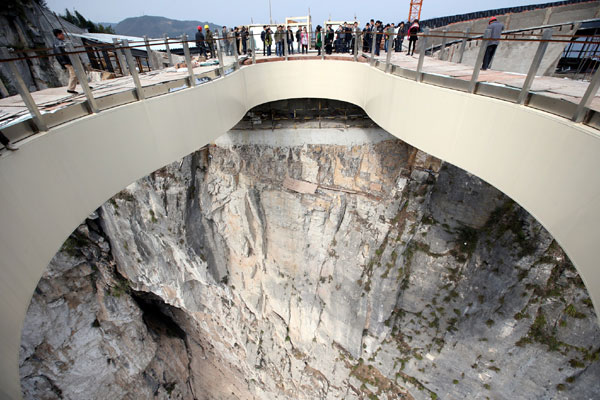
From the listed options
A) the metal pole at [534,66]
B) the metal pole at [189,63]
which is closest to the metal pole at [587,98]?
the metal pole at [534,66]

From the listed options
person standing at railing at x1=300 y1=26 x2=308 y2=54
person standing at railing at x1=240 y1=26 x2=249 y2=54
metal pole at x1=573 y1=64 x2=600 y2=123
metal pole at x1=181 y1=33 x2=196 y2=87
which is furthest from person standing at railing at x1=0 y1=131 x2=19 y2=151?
person standing at railing at x1=300 y1=26 x2=308 y2=54

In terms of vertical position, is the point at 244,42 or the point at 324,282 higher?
the point at 244,42

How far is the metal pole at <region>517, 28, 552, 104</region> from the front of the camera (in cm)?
306

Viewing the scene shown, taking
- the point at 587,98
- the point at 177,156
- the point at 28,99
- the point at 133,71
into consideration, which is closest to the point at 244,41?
the point at 177,156

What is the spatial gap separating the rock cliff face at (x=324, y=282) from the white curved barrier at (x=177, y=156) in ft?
21.1

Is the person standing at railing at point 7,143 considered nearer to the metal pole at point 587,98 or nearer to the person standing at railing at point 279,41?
the metal pole at point 587,98

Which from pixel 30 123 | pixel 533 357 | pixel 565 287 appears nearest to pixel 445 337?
pixel 533 357

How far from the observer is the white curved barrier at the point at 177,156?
259cm

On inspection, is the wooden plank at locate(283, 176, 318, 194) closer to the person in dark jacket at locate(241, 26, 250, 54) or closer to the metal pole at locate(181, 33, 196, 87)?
the person in dark jacket at locate(241, 26, 250, 54)

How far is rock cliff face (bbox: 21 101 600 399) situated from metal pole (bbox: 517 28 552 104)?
716cm

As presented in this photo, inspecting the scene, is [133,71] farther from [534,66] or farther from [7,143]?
[534,66]

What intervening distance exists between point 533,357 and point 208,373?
1996 cm

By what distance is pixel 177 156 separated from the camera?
4.76m

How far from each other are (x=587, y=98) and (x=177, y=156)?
17.6ft
